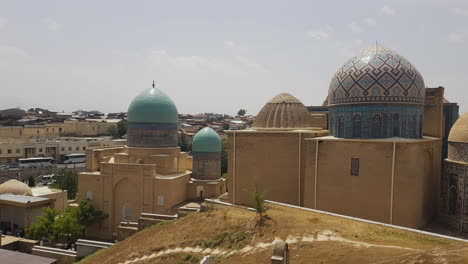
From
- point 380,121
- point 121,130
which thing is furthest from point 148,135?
point 121,130

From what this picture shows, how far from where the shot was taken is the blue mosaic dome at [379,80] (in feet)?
44.7

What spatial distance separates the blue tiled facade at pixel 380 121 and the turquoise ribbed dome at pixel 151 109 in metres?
12.5

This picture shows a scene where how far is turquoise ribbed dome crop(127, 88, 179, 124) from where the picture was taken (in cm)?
2273

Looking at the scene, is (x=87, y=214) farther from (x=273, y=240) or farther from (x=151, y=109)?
(x=273, y=240)

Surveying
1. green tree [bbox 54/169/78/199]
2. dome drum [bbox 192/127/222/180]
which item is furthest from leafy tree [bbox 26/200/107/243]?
green tree [bbox 54/169/78/199]

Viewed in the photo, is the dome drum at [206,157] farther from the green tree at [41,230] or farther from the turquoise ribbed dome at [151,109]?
the green tree at [41,230]

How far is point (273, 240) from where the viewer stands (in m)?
9.77

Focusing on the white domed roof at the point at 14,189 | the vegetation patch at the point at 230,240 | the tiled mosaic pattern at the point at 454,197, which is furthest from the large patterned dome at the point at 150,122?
the tiled mosaic pattern at the point at 454,197

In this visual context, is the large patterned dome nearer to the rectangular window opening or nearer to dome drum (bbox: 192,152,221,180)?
dome drum (bbox: 192,152,221,180)

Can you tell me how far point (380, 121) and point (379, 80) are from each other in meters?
1.57

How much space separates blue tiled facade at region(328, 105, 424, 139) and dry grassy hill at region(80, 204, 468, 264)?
4.29 metres

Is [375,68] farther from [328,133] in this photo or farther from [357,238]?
[357,238]

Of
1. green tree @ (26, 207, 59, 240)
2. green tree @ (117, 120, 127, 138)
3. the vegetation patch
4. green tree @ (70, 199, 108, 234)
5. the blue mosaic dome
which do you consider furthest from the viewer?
green tree @ (117, 120, 127, 138)

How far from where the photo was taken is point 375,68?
13.9 m
